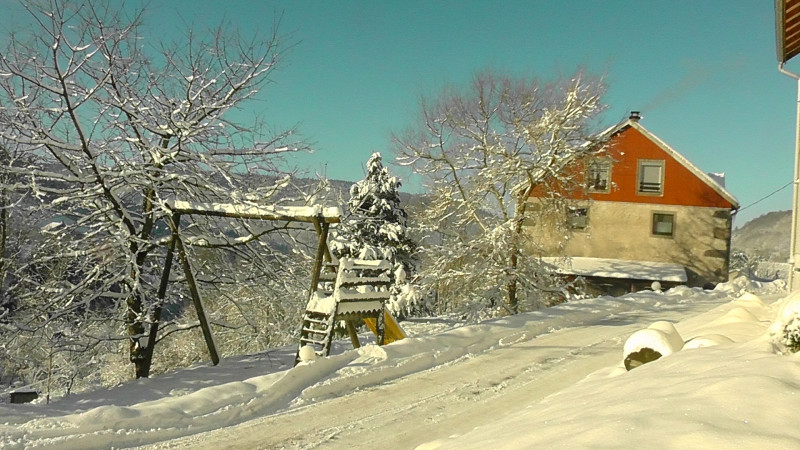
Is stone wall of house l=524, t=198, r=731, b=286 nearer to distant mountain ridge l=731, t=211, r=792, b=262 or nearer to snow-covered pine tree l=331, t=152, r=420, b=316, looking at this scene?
snow-covered pine tree l=331, t=152, r=420, b=316

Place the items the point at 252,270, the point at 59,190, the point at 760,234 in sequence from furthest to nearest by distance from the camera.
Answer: the point at 760,234 → the point at 252,270 → the point at 59,190

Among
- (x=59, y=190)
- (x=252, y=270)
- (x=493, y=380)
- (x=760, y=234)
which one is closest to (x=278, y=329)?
(x=252, y=270)

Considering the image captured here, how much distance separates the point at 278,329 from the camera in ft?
47.4

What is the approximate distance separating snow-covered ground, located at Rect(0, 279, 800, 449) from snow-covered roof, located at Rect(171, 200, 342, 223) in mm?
2828

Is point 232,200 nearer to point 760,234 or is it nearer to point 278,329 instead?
→ point 278,329

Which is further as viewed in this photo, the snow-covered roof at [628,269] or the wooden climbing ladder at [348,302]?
the snow-covered roof at [628,269]

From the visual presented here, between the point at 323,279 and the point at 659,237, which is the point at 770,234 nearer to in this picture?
the point at 659,237

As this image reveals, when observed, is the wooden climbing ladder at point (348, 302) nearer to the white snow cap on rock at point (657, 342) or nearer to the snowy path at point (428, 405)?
the snowy path at point (428, 405)

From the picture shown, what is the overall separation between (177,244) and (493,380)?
7128 mm

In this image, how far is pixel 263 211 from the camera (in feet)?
35.0

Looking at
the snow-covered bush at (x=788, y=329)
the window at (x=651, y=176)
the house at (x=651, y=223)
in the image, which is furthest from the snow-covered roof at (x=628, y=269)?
the snow-covered bush at (x=788, y=329)

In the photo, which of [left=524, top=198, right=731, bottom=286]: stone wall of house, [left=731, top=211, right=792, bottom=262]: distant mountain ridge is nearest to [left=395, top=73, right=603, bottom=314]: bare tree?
[left=524, top=198, right=731, bottom=286]: stone wall of house

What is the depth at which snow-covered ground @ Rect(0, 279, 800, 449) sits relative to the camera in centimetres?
380

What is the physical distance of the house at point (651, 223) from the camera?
29188mm
